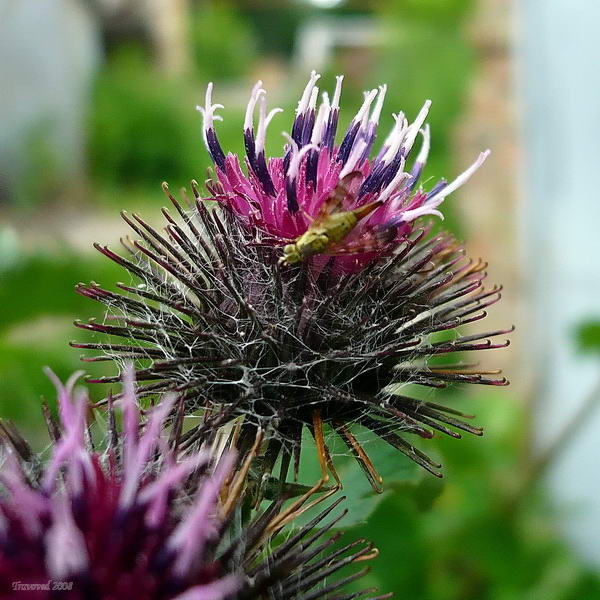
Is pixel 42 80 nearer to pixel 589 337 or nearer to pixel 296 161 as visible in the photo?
pixel 589 337

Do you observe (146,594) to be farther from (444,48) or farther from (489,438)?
(444,48)

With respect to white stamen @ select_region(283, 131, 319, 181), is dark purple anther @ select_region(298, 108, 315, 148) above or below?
above

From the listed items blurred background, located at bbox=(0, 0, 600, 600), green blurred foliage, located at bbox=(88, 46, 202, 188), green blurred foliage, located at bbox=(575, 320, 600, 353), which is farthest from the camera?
green blurred foliage, located at bbox=(88, 46, 202, 188)

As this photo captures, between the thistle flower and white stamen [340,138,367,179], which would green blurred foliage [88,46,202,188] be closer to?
white stamen [340,138,367,179]

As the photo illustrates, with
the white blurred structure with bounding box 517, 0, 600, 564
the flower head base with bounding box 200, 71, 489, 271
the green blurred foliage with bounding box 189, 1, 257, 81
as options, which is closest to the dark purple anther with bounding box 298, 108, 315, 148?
the flower head base with bounding box 200, 71, 489, 271

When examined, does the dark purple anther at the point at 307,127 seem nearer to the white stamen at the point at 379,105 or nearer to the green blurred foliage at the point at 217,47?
the white stamen at the point at 379,105

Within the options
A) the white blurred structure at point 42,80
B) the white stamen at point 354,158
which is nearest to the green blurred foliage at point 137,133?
the white blurred structure at point 42,80

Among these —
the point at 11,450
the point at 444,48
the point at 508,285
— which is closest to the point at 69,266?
the point at 11,450

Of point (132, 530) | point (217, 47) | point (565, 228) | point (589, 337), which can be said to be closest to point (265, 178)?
point (132, 530)

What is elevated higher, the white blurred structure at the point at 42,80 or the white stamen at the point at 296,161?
the white blurred structure at the point at 42,80
